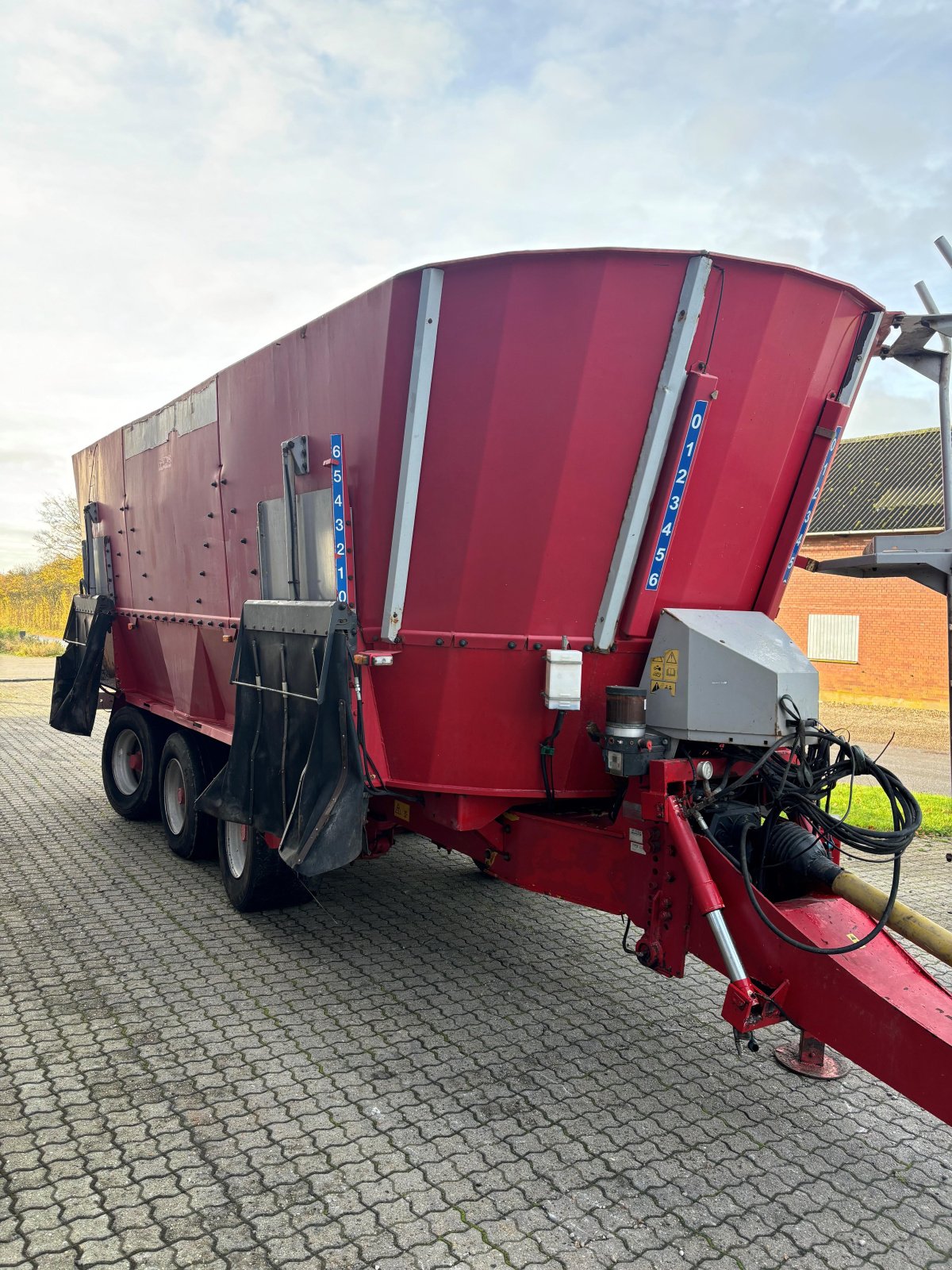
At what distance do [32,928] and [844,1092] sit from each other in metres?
4.39

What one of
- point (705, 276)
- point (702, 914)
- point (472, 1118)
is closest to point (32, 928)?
point (472, 1118)

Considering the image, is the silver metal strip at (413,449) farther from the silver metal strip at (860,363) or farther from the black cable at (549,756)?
the silver metal strip at (860,363)

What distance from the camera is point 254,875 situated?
18.0 feet

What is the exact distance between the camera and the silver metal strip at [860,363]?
160 inches

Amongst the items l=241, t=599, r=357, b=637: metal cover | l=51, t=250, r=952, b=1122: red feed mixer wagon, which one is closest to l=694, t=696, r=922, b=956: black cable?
l=51, t=250, r=952, b=1122: red feed mixer wagon

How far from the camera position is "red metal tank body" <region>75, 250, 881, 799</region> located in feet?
12.0

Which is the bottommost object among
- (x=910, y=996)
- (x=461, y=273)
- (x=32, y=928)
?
(x=32, y=928)

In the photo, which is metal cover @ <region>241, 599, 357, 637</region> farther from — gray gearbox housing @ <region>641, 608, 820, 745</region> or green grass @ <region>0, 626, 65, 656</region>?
green grass @ <region>0, 626, 65, 656</region>

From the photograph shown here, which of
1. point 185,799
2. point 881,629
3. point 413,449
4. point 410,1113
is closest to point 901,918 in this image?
point 410,1113

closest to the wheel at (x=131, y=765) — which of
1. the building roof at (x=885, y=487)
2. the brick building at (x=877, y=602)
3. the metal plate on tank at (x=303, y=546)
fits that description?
the metal plate on tank at (x=303, y=546)

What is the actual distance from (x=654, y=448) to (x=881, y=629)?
18.5 m

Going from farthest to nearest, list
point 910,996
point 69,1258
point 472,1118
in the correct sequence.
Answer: point 472,1118 < point 910,996 < point 69,1258

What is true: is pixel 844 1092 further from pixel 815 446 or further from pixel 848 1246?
pixel 815 446

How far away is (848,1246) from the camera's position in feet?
9.09
